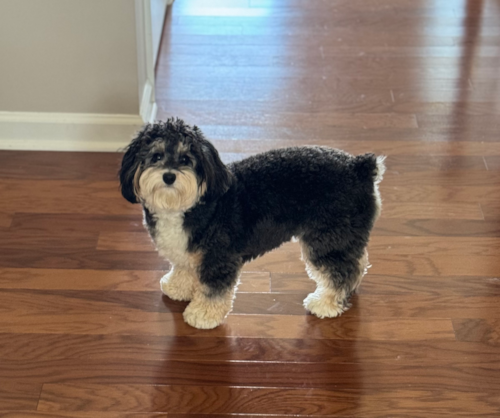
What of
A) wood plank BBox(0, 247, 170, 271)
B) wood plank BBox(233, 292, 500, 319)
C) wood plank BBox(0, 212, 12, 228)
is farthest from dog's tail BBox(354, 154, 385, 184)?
wood plank BBox(0, 212, 12, 228)

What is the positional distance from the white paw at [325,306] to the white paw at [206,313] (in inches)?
10.9

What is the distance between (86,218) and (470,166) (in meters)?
1.55

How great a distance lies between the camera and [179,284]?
2.28 metres

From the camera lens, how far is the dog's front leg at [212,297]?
2111mm

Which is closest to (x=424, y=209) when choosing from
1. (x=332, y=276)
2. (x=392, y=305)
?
(x=392, y=305)

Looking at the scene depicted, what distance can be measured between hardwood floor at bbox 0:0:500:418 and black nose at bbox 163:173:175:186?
1.92 feet

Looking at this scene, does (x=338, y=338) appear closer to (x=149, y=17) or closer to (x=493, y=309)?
(x=493, y=309)

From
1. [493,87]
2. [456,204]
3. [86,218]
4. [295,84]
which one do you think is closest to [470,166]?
[456,204]

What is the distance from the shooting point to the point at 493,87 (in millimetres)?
3346

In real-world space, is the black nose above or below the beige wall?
above

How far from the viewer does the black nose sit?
1.84 m

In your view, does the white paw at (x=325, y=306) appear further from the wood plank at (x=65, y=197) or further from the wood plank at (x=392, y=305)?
the wood plank at (x=65, y=197)

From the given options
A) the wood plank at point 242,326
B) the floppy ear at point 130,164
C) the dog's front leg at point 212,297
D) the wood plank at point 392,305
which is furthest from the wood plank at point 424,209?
the floppy ear at point 130,164

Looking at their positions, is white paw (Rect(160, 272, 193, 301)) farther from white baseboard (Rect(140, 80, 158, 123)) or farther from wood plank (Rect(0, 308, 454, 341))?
white baseboard (Rect(140, 80, 158, 123))
